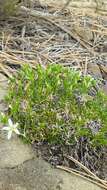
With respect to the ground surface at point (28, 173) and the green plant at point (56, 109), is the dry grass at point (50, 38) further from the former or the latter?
the ground surface at point (28, 173)

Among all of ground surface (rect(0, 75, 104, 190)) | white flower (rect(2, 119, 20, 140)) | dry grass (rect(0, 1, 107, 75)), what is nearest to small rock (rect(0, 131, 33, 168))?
ground surface (rect(0, 75, 104, 190))

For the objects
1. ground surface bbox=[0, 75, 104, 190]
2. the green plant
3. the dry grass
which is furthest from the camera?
the dry grass

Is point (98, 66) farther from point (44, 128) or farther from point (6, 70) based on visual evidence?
point (44, 128)

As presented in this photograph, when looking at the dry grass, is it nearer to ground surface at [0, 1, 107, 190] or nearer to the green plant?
ground surface at [0, 1, 107, 190]

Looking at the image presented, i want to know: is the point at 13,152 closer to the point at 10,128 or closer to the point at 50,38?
the point at 10,128

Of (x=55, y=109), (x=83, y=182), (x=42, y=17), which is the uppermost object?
(x=42, y=17)

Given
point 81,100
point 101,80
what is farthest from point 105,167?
point 101,80

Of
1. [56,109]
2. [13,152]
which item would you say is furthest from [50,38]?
[13,152]
